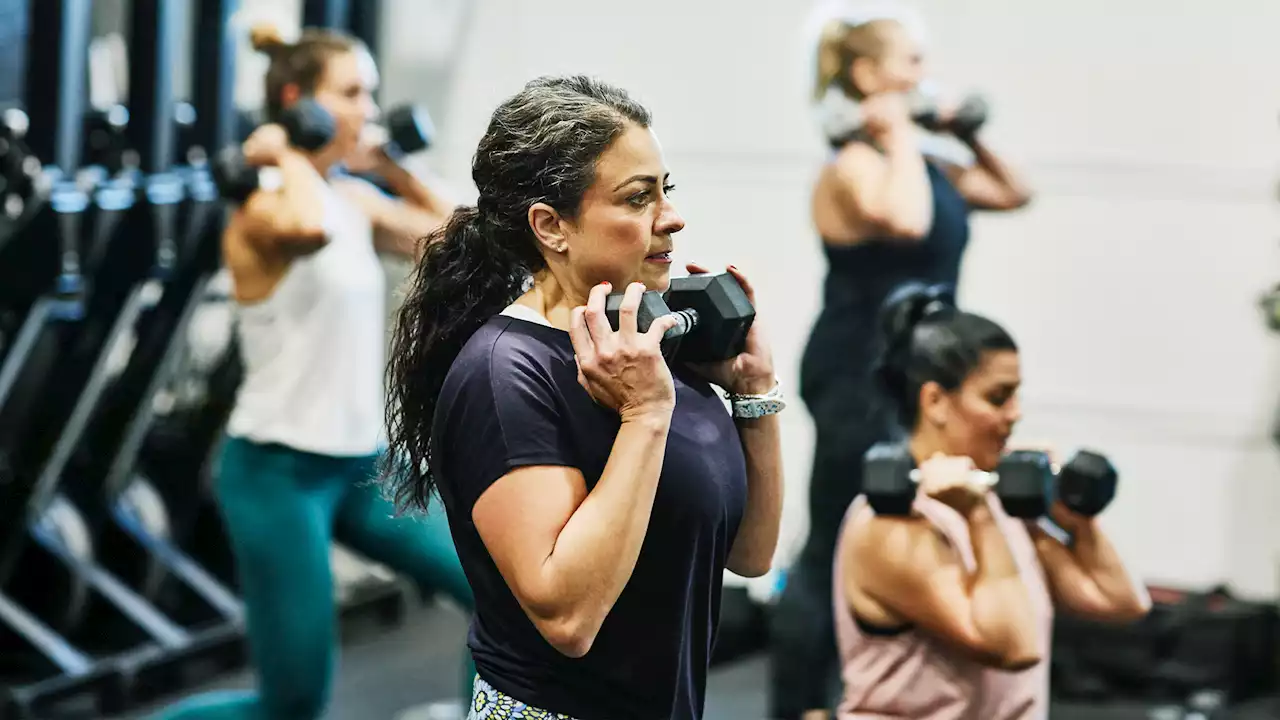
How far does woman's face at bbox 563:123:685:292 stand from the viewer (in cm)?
164

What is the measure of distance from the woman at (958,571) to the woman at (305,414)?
864 mm

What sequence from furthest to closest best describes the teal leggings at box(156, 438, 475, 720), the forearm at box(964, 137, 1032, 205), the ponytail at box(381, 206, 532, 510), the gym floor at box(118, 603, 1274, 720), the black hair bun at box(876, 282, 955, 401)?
the gym floor at box(118, 603, 1274, 720) < the forearm at box(964, 137, 1032, 205) < the teal leggings at box(156, 438, 475, 720) < the black hair bun at box(876, 282, 955, 401) < the ponytail at box(381, 206, 532, 510)

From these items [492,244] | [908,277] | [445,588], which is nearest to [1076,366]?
[908,277]

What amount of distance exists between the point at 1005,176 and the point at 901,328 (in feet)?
3.75

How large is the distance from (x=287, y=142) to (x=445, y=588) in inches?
35.6

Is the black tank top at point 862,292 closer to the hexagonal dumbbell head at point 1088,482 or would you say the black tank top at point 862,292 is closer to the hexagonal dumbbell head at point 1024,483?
the hexagonal dumbbell head at point 1088,482

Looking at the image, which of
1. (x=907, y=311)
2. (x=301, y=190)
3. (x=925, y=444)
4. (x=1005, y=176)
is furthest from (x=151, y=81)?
(x=925, y=444)

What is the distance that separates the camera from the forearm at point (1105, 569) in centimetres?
256

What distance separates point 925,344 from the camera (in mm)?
2584

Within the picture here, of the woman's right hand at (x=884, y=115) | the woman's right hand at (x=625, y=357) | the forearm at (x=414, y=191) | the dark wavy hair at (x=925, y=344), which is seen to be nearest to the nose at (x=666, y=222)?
the woman's right hand at (x=625, y=357)

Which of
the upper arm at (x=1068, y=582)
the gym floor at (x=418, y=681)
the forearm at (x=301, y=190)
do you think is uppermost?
the forearm at (x=301, y=190)

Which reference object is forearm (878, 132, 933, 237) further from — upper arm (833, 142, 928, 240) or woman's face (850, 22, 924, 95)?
woman's face (850, 22, 924, 95)

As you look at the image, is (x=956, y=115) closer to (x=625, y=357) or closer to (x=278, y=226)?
(x=278, y=226)

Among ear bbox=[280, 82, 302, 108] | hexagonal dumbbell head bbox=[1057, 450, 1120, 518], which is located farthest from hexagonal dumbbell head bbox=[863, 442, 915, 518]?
ear bbox=[280, 82, 302, 108]
